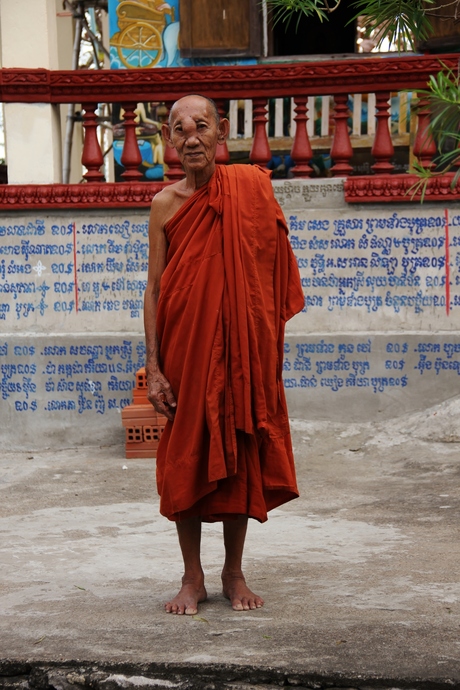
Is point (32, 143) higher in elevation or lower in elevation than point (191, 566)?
higher

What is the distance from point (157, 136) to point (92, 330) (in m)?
2.91

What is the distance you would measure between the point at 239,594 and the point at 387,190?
379cm

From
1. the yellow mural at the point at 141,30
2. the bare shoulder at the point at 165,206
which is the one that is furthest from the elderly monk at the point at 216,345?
the yellow mural at the point at 141,30

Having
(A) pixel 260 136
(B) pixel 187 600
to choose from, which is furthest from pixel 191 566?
(A) pixel 260 136

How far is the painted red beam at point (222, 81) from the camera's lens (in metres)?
6.86

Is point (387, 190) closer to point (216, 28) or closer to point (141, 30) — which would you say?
point (216, 28)

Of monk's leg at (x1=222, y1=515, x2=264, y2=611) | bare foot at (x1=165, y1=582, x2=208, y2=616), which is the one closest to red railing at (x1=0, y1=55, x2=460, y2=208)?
monk's leg at (x1=222, y1=515, x2=264, y2=611)

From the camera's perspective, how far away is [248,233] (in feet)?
12.1

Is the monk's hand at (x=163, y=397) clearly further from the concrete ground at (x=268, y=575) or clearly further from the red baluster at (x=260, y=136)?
the red baluster at (x=260, y=136)

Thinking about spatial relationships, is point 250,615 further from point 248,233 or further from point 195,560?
point 248,233

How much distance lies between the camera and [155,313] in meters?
3.88

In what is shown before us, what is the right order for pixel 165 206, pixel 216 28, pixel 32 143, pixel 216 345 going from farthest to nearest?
pixel 216 28, pixel 32 143, pixel 165 206, pixel 216 345

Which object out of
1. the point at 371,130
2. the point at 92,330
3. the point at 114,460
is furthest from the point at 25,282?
the point at 371,130

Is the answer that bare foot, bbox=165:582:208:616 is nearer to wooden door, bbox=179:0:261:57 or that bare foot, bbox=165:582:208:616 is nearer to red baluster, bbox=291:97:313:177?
red baluster, bbox=291:97:313:177
